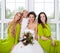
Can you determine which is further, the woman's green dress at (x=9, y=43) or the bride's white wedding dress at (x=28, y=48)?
the woman's green dress at (x=9, y=43)

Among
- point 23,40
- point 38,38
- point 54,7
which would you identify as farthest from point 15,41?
point 54,7

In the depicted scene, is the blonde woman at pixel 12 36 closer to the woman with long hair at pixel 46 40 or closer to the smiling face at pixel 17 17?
the smiling face at pixel 17 17

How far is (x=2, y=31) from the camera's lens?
12.5ft

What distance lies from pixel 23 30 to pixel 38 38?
0.88 feet

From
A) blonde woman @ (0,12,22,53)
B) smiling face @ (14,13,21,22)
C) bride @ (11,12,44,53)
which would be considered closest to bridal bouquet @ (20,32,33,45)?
bride @ (11,12,44,53)

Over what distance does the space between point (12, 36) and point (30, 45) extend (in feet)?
1.19

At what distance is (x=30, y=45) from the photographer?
10.8ft

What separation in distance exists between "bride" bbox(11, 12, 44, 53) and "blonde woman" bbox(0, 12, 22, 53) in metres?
0.12

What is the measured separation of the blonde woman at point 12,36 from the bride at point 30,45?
12 cm

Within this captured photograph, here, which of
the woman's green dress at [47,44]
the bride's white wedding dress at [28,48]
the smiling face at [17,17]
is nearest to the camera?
the bride's white wedding dress at [28,48]

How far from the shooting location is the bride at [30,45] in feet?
10.6

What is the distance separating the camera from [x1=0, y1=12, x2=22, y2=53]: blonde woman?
3436mm

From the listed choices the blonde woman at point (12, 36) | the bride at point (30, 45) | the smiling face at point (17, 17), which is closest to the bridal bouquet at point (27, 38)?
the bride at point (30, 45)

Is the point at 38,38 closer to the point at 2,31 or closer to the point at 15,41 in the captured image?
the point at 15,41
